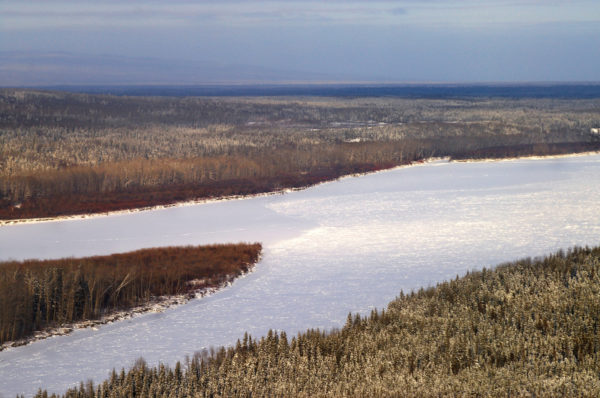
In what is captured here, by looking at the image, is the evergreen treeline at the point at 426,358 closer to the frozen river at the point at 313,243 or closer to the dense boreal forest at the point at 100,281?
the frozen river at the point at 313,243

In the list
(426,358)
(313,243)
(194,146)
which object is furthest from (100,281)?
(194,146)

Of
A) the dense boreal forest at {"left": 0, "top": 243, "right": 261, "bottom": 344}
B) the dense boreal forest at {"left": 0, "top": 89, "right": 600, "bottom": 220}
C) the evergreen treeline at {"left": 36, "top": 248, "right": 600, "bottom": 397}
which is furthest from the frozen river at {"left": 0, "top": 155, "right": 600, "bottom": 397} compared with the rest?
the dense boreal forest at {"left": 0, "top": 89, "right": 600, "bottom": 220}

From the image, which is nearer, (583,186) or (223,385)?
(223,385)

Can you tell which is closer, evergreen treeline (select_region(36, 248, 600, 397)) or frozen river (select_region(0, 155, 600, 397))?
evergreen treeline (select_region(36, 248, 600, 397))

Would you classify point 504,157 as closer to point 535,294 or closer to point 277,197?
point 277,197

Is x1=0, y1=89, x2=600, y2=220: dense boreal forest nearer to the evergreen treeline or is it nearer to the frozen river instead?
the frozen river

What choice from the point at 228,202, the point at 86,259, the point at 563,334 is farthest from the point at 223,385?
the point at 228,202

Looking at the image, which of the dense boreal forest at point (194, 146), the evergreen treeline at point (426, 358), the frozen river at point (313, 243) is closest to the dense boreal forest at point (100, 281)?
the frozen river at point (313, 243)
